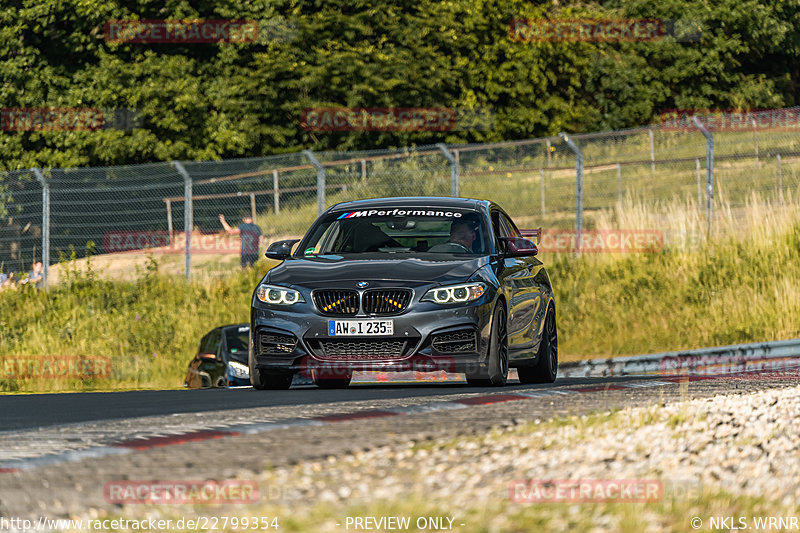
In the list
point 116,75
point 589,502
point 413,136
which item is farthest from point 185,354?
point 413,136

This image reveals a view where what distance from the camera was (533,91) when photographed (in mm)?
50625

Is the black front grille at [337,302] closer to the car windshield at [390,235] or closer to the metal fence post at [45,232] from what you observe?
the car windshield at [390,235]

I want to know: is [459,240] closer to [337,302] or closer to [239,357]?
[337,302]

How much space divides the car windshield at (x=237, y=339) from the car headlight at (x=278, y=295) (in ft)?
16.9

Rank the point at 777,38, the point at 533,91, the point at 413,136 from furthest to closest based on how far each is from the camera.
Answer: the point at 777,38 → the point at 533,91 → the point at 413,136

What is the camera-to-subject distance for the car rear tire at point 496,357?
11.3 metres

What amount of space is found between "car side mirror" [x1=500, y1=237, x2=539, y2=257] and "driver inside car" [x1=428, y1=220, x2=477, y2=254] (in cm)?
29

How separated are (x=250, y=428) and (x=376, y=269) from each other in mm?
3800

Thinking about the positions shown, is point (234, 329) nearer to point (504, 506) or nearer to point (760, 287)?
point (760, 287)

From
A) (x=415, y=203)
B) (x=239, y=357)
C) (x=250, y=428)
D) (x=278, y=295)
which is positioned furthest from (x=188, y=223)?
(x=250, y=428)

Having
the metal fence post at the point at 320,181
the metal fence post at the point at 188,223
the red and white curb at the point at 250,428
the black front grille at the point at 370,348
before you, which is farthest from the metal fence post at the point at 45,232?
the red and white curb at the point at 250,428

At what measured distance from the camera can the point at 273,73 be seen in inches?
1634

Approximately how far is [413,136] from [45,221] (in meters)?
22.8

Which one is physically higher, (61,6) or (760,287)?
(61,6)
